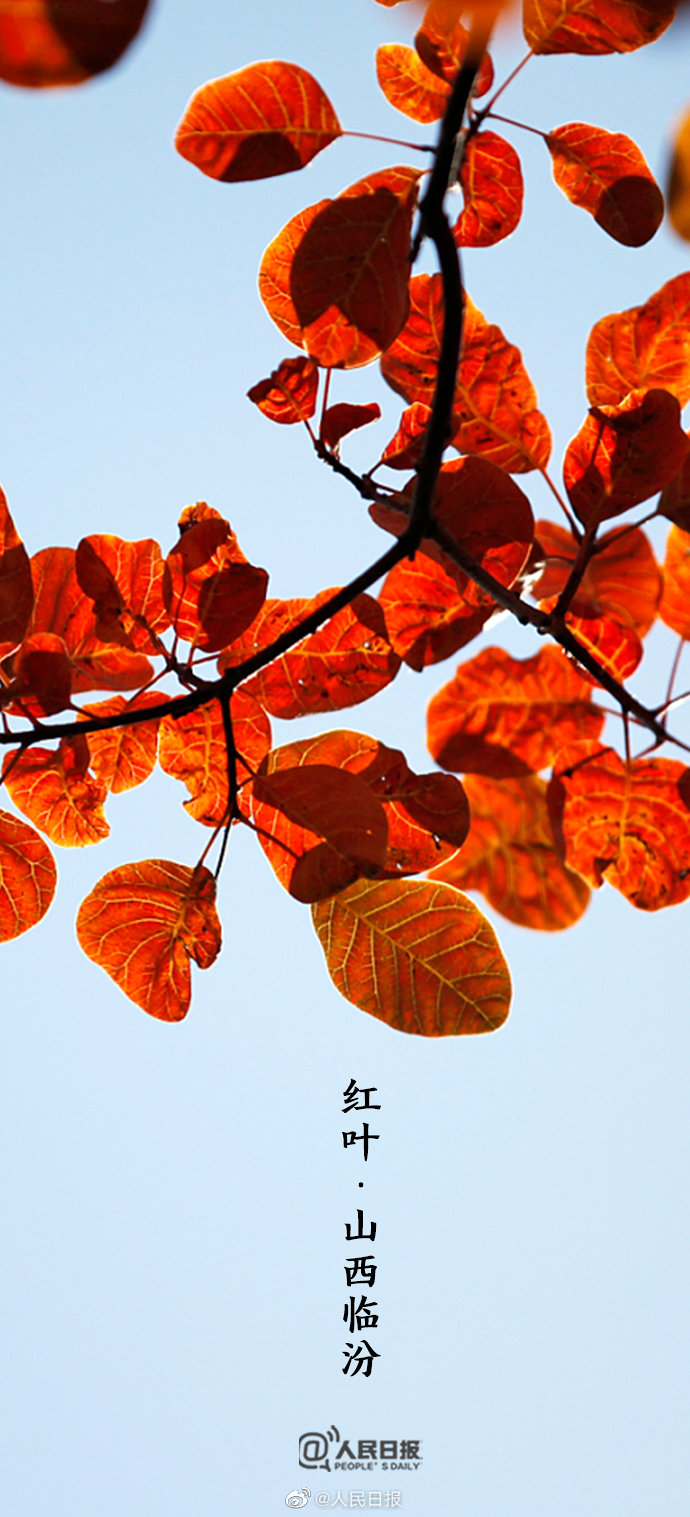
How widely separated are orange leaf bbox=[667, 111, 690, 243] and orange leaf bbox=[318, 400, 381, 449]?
0.31 meters

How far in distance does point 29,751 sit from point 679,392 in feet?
1.74

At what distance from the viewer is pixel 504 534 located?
2.20ft

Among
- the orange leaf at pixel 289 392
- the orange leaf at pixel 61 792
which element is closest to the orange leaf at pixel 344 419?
the orange leaf at pixel 289 392

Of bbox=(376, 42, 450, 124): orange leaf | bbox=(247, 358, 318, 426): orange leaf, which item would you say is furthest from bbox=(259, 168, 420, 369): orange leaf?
bbox=(376, 42, 450, 124): orange leaf

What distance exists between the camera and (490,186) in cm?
71

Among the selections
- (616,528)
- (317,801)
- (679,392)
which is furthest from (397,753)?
(679,392)

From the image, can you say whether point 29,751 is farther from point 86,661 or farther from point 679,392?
point 679,392

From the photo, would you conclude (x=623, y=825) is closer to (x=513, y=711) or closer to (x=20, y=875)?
(x=513, y=711)

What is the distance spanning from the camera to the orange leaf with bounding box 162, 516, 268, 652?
70 cm

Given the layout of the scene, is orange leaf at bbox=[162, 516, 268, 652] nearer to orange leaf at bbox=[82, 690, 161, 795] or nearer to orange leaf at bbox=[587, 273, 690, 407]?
orange leaf at bbox=[82, 690, 161, 795]

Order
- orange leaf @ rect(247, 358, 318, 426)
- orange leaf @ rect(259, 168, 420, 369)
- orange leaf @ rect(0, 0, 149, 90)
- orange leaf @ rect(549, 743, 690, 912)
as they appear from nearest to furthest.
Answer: orange leaf @ rect(0, 0, 149, 90)
orange leaf @ rect(259, 168, 420, 369)
orange leaf @ rect(247, 358, 318, 426)
orange leaf @ rect(549, 743, 690, 912)

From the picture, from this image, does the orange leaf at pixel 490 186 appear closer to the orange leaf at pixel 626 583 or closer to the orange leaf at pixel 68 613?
the orange leaf at pixel 626 583

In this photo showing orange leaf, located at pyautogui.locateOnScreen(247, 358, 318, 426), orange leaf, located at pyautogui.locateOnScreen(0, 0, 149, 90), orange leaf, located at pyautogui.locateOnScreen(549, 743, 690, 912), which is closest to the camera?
orange leaf, located at pyautogui.locateOnScreen(0, 0, 149, 90)

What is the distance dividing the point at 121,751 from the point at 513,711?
303 millimetres
